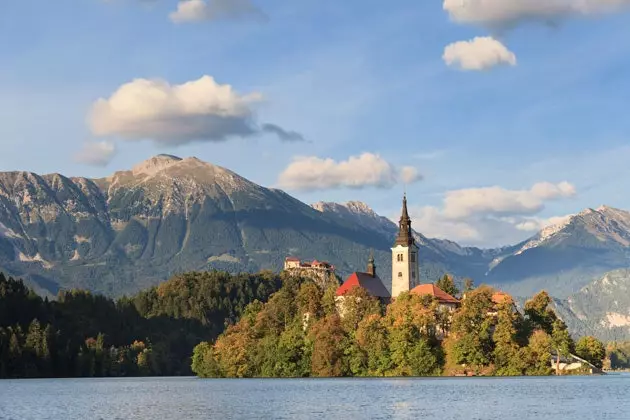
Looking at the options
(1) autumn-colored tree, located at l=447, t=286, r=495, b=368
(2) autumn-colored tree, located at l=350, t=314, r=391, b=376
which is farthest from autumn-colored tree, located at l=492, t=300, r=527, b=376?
(2) autumn-colored tree, located at l=350, t=314, r=391, b=376

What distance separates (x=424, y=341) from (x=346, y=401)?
65.9 meters

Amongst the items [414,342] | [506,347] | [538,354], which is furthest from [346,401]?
[538,354]

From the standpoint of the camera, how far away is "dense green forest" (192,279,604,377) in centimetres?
17450

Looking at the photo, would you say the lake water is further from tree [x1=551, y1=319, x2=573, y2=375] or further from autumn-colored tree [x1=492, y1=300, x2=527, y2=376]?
tree [x1=551, y1=319, x2=573, y2=375]

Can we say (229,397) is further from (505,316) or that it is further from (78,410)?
(505,316)

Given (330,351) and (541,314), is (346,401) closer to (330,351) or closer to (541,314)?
(330,351)

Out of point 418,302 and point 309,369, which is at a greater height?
point 418,302

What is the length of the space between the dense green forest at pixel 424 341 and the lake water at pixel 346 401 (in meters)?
20.7

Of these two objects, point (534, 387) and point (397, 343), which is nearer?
point (534, 387)

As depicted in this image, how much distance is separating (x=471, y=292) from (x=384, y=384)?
1586 inches

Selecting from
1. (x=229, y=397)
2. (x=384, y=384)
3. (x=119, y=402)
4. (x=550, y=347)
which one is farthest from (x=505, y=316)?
(x=119, y=402)

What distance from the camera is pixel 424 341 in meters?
176

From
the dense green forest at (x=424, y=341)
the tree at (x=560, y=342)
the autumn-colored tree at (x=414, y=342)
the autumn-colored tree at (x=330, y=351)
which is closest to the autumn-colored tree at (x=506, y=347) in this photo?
the dense green forest at (x=424, y=341)

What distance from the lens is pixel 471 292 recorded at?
183m
